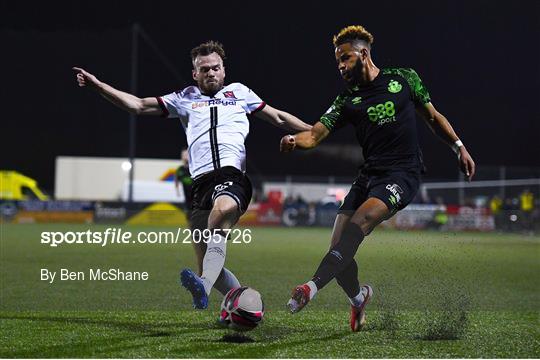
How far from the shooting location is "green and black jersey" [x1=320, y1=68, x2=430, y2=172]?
553 centimetres

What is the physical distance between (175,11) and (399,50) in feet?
24.0

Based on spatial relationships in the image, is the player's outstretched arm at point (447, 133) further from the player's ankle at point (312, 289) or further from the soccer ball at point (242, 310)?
the soccer ball at point (242, 310)

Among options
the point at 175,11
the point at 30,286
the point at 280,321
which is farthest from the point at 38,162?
the point at 280,321

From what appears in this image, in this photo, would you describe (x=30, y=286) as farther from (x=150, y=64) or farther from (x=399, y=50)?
(x=150, y=64)

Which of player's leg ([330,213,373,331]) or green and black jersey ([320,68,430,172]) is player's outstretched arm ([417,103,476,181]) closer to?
green and black jersey ([320,68,430,172])

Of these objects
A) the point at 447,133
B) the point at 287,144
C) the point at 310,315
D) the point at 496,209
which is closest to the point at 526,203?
the point at 496,209

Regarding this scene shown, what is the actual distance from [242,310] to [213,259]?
1.88 feet

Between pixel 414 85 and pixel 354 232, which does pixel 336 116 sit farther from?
pixel 354 232

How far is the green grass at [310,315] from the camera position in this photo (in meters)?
4.90

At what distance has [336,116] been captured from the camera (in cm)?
553

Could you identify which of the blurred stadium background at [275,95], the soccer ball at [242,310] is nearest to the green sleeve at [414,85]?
the soccer ball at [242,310]

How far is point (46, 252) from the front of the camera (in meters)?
12.8

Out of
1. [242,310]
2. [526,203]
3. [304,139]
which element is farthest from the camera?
[526,203]

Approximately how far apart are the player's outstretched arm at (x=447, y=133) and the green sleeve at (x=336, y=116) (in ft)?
2.12
